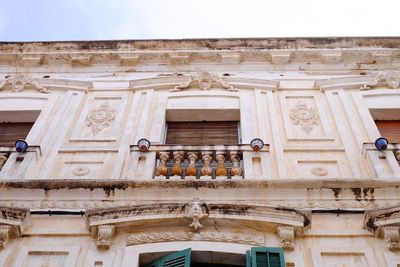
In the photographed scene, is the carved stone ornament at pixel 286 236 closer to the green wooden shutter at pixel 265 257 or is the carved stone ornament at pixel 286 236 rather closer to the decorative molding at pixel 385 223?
the green wooden shutter at pixel 265 257

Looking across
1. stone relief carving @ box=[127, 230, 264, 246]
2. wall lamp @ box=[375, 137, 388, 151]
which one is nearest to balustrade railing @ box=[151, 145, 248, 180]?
stone relief carving @ box=[127, 230, 264, 246]

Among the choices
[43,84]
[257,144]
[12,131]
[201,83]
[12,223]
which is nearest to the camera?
[12,223]

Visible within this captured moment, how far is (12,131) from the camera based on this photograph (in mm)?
10383

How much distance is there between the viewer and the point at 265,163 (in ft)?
27.7

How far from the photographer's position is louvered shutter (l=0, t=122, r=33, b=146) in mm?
10104

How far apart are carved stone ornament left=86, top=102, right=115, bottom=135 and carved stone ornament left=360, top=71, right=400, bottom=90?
4865mm

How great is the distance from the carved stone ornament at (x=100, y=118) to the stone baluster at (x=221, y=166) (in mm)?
2356

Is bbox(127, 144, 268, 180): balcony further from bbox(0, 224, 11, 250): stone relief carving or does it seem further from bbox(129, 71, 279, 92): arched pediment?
bbox(129, 71, 279, 92): arched pediment

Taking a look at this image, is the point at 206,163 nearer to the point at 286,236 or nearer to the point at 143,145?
the point at 143,145

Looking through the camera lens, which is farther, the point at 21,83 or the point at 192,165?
the point at 21,83

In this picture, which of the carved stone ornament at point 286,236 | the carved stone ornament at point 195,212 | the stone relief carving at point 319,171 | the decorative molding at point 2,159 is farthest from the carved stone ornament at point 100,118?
the carved stone ornament at point 286,236

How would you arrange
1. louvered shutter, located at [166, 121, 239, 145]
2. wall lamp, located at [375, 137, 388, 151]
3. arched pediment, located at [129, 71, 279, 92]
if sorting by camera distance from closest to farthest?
wall lamp, located at [375, 137, 388, 151] < louvered shutter, located at [166, 121, 239, 145] < arched pediment, located at [129, 71, 279, 92]

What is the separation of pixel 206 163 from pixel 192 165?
0.74ft

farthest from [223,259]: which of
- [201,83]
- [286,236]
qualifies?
[201,83]
